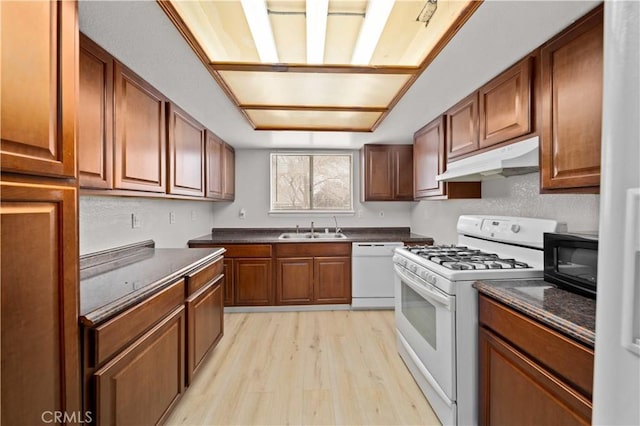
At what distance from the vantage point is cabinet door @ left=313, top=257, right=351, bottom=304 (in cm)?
348

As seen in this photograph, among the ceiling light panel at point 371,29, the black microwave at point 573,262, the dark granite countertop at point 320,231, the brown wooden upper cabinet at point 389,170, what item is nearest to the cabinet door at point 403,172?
the brown wooden upper cabinet at point 389,170

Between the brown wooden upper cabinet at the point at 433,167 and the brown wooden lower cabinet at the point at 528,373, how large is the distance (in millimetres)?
1271

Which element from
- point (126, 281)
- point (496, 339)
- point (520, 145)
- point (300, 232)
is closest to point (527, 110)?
point (520, 145)

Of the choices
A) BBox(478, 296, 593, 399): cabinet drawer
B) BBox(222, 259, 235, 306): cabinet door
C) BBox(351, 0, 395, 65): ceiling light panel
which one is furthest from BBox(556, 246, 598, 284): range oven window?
BBox(222, 259, 235, 306): cabinet door

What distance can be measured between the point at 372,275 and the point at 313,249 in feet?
2.57

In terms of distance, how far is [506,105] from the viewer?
1768mm

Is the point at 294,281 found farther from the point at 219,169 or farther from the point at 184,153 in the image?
the point at 184,153

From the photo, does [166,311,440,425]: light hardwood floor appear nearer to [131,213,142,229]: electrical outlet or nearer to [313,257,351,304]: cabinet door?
[313,257,351,304]: cabinet door

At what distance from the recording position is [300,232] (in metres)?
4.10

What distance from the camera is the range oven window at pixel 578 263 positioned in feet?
3.98

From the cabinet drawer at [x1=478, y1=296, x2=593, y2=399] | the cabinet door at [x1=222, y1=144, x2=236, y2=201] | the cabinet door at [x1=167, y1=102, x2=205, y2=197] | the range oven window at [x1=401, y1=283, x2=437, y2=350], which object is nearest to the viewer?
the cabinet drawer at [x1=478, y1=296, x2=593, y2=399]

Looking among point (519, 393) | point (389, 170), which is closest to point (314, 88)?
point (389, 170)

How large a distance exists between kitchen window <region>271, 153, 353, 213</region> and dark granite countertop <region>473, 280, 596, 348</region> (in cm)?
282

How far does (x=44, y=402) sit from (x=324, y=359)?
188 cm
